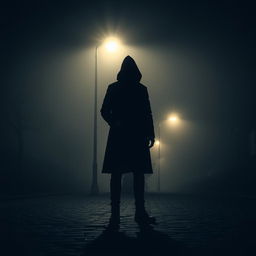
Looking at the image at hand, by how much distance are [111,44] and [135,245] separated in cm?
2071

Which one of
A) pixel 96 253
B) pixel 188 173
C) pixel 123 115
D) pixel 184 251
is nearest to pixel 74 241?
pixel 96 253

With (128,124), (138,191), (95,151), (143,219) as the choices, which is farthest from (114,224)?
(95,151)

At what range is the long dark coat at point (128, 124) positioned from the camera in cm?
714

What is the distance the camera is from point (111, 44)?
25.4 m

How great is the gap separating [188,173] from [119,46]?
66093 millimetres

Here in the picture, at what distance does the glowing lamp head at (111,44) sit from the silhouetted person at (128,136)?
58.8ft

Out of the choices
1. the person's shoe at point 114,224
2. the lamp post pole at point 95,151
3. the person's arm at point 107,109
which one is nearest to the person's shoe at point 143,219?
the person's shoe at point 114,224

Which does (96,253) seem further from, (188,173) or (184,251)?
(188,173)

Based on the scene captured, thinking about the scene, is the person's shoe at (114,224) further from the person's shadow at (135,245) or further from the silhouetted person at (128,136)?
the person's shadow at (135,245)

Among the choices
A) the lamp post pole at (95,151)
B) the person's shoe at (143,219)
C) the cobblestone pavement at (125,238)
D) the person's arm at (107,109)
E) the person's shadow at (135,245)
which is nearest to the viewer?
the person's shadow at (135,245)

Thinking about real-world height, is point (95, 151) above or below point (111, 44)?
below

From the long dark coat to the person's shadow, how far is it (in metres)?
1.03

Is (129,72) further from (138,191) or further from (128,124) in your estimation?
(138,191)

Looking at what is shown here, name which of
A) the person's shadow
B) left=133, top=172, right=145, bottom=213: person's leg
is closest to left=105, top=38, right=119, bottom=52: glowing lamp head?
left=133, top=172, right=145, bottom=213: person's leg
